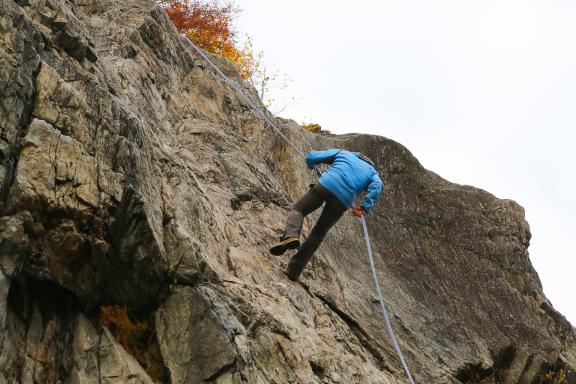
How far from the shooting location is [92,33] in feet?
47.2

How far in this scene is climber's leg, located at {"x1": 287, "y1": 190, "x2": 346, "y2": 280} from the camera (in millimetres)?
11977

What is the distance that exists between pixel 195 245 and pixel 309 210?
2754 millimetres

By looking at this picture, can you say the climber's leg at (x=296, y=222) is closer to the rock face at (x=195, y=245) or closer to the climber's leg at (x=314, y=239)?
the climber's leg at (x=314, y=239)

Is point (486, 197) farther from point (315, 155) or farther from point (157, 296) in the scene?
point (157, 296)

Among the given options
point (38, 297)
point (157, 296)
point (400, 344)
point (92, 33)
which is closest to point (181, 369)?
point (157, 296)

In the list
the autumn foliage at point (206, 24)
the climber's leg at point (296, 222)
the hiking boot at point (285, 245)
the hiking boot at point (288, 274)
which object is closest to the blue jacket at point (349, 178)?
the climber's leg at point (296, 222)

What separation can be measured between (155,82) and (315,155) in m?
3.51

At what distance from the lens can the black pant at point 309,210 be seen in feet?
39.3

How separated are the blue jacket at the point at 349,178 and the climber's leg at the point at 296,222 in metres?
0.27

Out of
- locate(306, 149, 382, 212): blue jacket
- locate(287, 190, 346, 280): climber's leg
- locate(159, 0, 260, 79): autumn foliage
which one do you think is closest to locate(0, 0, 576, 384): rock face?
locate(287, 190, 346, 280): climber's leg

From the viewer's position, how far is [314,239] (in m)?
12.0

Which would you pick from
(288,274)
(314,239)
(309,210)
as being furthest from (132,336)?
(309,210)

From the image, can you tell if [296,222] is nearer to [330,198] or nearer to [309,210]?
[309,210]

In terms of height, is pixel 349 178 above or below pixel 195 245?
above
